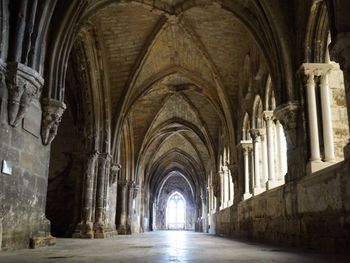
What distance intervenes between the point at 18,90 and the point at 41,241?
108 inches

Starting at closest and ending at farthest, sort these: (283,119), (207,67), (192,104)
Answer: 1. (283,119)
2. (207,67)
3. (192,104)

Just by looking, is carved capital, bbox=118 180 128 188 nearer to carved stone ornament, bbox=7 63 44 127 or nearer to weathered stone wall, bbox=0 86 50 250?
weathered stone wall, bbox=0 86 50 250

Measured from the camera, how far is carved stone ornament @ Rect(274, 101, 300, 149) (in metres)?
7.87

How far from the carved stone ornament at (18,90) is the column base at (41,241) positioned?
2.06m

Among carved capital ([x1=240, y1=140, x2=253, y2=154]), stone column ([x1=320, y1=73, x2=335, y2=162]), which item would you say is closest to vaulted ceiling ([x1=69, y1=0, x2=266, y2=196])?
carved capital ([x1=240, y1=140, x2=253, y2=154])

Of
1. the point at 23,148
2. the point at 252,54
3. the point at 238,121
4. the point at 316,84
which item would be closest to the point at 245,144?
the point at 238,121

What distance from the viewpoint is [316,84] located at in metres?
7.54

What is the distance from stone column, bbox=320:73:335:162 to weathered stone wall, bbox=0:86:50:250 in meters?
5.16

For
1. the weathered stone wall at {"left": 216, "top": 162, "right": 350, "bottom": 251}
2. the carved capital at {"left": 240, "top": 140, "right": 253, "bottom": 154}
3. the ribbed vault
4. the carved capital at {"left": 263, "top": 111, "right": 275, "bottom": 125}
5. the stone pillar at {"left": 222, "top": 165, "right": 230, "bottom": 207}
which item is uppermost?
the ribbed vault

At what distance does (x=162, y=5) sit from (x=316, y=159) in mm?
6751

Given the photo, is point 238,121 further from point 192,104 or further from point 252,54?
point 192,104

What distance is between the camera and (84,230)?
1215cm

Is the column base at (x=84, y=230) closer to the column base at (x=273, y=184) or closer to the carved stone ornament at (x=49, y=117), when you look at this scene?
the carved stone ornament at (x=49, y=117)

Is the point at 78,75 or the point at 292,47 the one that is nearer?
the point at 292,47
